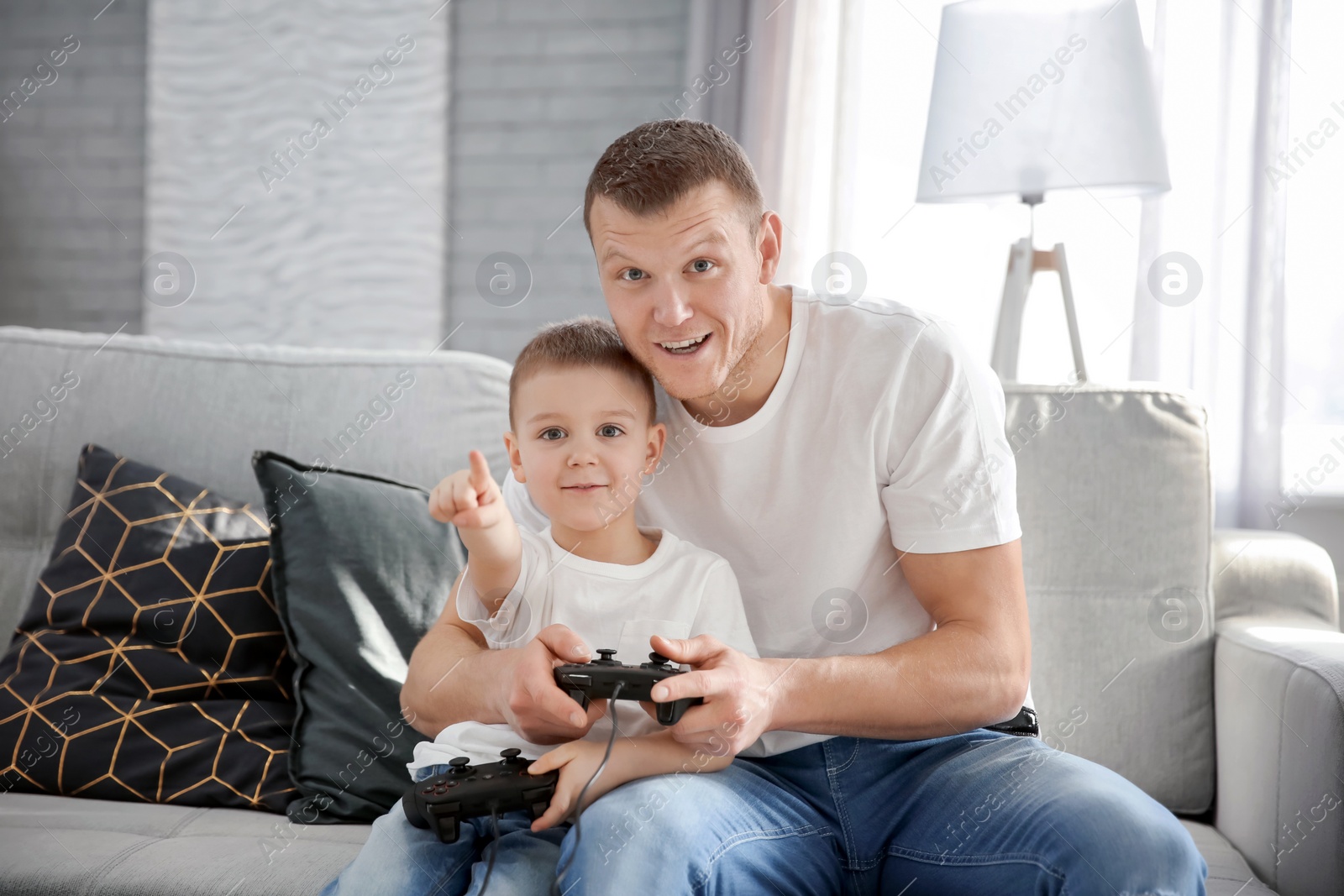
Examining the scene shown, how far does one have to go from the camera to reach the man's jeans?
0.86 meters

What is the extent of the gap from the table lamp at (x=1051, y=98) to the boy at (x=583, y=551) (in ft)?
3.38

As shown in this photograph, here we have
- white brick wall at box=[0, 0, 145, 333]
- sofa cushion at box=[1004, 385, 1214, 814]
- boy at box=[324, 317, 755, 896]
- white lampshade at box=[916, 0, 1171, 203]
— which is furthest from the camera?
white brick wall at box=[0, 0, 145, 333]

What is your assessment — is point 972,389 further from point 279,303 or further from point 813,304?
point 279,303

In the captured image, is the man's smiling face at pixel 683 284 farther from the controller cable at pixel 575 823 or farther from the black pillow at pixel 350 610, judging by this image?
the black pillow at pixel 350 610

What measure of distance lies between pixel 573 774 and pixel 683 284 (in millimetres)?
530

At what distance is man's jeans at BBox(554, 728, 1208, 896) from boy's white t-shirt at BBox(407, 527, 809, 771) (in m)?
0.09

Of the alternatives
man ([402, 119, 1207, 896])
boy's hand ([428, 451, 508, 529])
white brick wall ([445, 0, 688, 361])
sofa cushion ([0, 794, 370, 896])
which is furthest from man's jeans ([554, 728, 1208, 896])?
white brick wall ([445, 0, 688, 361])

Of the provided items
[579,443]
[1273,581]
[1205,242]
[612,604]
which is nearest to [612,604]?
[612,604]

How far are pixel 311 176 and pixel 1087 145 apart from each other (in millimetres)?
2169

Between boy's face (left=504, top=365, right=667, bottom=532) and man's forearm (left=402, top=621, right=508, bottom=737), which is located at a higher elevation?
boy's face (left=504, top=365, right=667, bottom=532)

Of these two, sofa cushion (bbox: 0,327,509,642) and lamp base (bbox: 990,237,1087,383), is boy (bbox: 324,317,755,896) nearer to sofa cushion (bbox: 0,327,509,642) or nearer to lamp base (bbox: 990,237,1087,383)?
sofa cushion (bbox: 0,327,509,642)

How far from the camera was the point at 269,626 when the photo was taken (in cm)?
144

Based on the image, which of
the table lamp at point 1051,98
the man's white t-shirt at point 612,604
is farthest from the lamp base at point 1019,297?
the man's white t-shirt at point 612,604

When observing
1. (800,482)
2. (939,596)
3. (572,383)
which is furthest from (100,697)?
(939,596)
